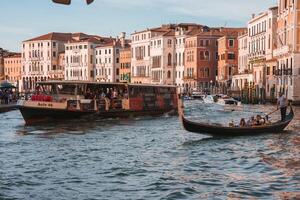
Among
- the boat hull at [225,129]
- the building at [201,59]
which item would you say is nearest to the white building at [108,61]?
the building at [201,59]

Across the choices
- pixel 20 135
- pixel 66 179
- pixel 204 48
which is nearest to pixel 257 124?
pixel 20 135

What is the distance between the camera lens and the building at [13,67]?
351ft

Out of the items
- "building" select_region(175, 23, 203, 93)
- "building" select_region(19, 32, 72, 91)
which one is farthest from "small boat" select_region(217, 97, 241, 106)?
"building" select_region(19, 32, 72, 91)

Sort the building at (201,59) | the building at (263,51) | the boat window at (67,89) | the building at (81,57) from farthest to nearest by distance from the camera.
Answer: the building at (81,57) < the building at (201,59) < the building at (263,51) < the boat window at (67,89)

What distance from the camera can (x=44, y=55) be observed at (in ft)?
320

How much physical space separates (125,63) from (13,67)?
3156 centimetres

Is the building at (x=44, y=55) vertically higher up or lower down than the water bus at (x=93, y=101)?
higher up

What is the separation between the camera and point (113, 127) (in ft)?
70.9

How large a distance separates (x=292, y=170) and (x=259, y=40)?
144ft

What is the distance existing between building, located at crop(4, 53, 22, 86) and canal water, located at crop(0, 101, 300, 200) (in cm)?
8994

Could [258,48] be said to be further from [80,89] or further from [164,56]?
[80,89]

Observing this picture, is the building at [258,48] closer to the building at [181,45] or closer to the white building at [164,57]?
the building at [181,45]

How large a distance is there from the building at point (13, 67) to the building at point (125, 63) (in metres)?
27.1

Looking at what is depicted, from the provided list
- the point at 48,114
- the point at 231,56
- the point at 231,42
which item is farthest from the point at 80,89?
the point at 231,56
